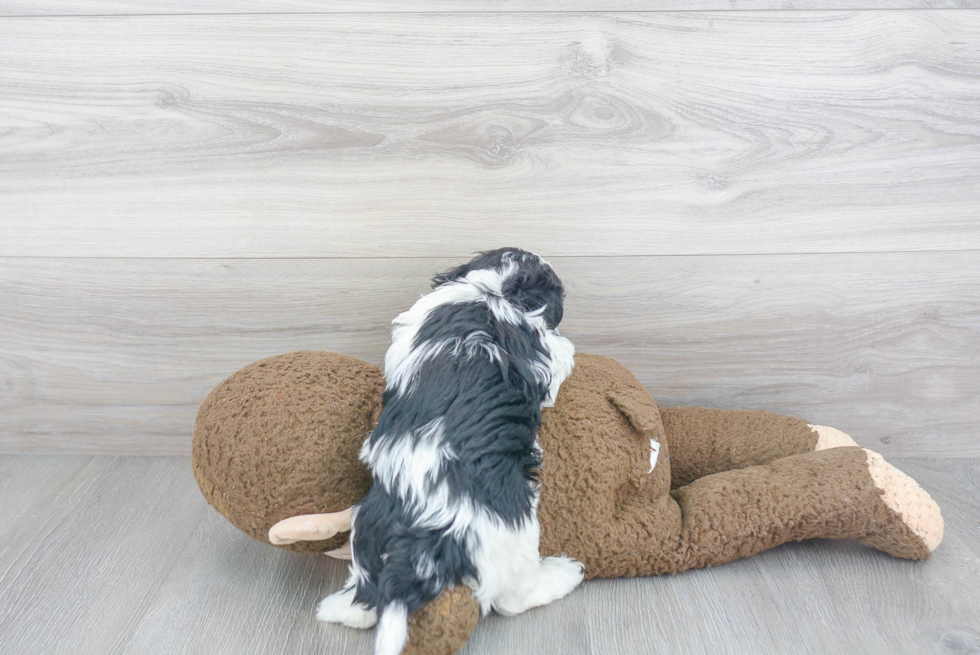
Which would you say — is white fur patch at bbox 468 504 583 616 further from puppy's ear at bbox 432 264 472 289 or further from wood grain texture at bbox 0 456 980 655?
puppy's ear at bbox 432 264 472 289

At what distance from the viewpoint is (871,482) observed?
793 mm

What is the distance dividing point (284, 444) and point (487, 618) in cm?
27

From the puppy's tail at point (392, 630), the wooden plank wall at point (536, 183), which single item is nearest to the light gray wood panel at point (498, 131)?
the wooden plank wall at point (536, 183)

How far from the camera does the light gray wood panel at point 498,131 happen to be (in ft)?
3.01

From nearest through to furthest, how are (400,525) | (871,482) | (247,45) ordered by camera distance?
(400,525), (871,482), (247,45)

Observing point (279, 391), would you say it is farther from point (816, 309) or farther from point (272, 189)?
point (816, 309)

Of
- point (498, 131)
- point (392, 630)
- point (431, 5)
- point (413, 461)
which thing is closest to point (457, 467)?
point (413, 461)

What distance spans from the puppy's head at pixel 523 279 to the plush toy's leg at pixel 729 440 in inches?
10.4

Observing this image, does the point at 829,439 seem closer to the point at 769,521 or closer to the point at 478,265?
the point at 769,521

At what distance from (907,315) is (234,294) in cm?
94

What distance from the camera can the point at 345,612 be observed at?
74cm

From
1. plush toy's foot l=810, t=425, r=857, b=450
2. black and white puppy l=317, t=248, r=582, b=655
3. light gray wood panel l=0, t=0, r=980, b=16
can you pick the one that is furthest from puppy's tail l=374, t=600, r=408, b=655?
light gray wood panel l=0, t=0, r=980, b=16

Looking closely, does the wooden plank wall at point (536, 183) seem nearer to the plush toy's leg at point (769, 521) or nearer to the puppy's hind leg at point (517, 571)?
the plush toy's leg at point (769, 521)

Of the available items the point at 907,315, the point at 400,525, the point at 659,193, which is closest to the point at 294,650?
the point at 400,525
